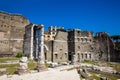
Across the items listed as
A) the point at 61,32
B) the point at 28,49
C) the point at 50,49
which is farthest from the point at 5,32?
the point at 61,32

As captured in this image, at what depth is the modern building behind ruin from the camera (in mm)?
35594

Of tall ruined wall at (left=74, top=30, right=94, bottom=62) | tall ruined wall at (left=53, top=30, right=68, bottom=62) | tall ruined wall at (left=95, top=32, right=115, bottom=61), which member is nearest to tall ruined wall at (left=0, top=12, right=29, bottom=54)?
tall ruined wall at (left=53, top=30, right=68, bottom=62)

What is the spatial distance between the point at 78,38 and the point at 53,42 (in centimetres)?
884

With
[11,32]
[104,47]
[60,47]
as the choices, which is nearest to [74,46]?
[60,47]

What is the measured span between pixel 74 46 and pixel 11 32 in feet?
61.7

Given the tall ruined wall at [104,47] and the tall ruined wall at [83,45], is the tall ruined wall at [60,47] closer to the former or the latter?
the tall ruined wall at [83,45]

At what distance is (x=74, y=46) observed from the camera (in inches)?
1561

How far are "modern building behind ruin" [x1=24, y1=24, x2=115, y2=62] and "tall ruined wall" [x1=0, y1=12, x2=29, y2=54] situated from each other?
2362 mm

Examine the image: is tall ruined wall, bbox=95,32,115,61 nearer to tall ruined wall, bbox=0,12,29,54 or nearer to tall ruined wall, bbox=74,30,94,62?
tall ruined wall, bbox=74,30,94,62

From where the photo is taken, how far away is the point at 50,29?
5853 cm

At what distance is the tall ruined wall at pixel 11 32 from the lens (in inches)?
1406

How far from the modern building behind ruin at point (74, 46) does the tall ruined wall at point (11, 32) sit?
2.36 m

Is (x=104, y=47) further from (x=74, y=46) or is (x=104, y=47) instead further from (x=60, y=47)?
(x=60, y=47)

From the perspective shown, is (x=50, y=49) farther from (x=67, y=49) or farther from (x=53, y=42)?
→ (x=67, y=49)
